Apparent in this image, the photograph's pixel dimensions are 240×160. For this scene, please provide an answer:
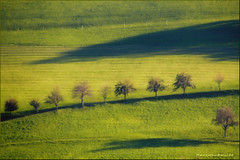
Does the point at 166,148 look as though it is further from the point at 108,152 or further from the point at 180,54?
the point at 180,54

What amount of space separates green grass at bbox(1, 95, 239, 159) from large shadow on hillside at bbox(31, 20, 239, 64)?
30175mm

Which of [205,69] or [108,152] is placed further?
[205,69]

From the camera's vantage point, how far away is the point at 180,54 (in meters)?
85.6

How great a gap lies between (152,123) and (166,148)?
8.68 meters

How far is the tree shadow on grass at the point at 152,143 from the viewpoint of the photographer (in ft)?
153

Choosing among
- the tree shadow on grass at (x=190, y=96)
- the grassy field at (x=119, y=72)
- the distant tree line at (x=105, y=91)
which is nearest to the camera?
the grassy field at (x=119, y=72)

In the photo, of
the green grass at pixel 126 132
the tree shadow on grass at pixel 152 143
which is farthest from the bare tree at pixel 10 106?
the tree shadow on grass at pixel 152 143

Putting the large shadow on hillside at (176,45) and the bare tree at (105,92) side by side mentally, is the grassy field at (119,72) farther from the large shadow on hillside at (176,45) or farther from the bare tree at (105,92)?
the bare tree at (105,92)

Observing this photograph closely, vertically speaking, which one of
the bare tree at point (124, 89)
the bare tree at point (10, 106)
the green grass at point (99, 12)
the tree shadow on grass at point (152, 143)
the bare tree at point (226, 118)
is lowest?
the tree shadow on grass at point (152, 143)

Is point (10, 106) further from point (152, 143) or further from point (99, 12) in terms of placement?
point (99, 12)

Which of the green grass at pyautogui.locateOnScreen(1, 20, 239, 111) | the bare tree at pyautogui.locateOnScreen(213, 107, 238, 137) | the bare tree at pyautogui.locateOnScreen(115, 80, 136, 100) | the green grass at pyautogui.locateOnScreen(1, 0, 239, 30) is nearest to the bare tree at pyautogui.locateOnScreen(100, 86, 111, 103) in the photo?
the green grass at pyautogui.locateOnScreen(1, 20, 239, 111)

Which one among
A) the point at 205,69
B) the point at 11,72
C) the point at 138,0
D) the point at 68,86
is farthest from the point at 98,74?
the point at 138,0

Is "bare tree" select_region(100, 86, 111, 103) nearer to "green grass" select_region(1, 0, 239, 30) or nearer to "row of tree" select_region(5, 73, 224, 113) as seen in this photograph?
"row of tree" select_region(5, 73, 224, 113)

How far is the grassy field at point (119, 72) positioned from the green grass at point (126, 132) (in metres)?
0.21
